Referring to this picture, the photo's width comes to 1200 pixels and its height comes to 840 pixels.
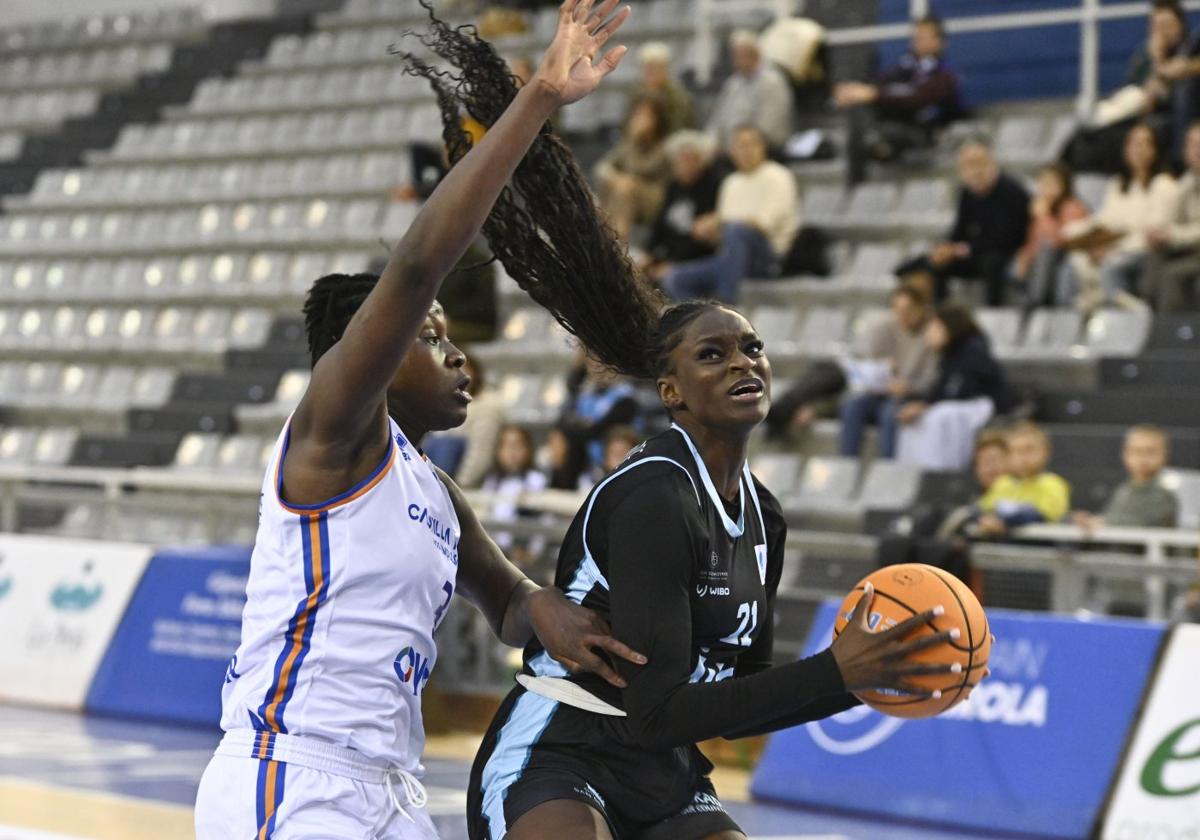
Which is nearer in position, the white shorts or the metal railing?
the white shorts

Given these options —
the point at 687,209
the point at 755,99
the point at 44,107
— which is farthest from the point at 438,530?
the point at 44,107

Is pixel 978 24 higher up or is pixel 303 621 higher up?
pixel 978 24

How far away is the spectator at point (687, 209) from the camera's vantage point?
1229 centimetres

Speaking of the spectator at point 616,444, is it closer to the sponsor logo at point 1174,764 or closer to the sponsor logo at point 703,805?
the sponsor logo at point 1174,764

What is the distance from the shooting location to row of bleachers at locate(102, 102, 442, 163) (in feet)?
55.1

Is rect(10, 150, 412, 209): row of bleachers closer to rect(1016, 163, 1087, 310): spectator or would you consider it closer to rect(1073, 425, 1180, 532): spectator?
rect(1016, 163, 1087, 310): spectator

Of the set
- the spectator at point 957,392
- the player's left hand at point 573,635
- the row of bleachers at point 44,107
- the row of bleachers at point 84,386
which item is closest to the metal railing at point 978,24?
the spectator at point 957,392

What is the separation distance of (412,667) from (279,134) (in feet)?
49.2

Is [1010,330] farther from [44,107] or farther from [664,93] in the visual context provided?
[44,107]

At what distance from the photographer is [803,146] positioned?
13234 millimetres

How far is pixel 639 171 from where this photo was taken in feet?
42.2

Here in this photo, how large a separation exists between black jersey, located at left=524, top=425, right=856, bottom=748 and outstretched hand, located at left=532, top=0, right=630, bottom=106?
0.79 m

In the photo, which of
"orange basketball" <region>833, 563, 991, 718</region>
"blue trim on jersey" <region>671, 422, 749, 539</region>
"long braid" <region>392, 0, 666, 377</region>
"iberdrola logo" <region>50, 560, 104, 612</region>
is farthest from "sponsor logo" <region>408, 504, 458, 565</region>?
"iberdrola logo" <region>50, 560, 104, 612</region>

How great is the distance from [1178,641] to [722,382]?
4516 mm
